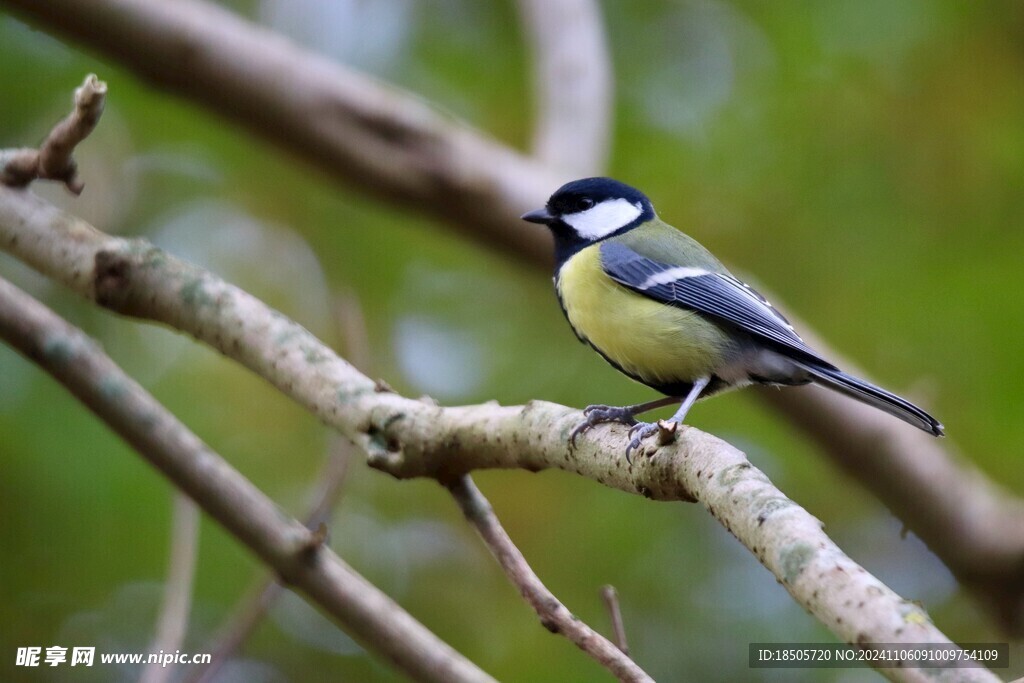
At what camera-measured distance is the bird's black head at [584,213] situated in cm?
246

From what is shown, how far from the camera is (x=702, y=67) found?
3631 millimetres

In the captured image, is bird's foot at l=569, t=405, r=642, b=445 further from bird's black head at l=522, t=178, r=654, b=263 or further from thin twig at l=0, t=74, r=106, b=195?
thin twig at l=0, t=74, r=106, b=195

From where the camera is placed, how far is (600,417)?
1.71 meters

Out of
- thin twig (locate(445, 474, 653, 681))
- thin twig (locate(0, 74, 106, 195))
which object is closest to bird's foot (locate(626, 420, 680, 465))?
thin twig (locate(445, 474, 653, 681))

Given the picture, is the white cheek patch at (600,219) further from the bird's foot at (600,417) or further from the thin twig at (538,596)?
the thin twig at (538,596)

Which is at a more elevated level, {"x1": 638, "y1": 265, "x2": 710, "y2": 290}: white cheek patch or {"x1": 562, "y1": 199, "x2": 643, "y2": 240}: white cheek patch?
{"x1": 562, "y1": 199, "x2": 643, "y2": 240}: white cheek patch

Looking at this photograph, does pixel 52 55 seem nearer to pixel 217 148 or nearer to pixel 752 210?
pixel 217 148

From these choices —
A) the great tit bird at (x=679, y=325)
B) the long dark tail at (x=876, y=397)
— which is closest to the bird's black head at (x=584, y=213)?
the great tit bird at (x=679, y=325)

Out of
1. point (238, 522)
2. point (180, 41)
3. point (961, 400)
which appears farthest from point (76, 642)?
point (961, 400)

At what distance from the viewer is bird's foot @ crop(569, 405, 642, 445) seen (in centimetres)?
163

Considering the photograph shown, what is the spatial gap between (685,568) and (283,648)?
1.22 m

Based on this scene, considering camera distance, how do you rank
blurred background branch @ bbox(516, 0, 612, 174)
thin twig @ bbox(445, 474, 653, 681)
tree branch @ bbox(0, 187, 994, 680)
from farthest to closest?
blurred background branch @ bbox(516, 0, 612, 174), thin twig @ bbox(445, 474, 653, 681), tree branch @ bbox(0, 187, 994, 680)

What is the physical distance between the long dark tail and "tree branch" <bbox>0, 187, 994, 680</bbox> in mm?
500

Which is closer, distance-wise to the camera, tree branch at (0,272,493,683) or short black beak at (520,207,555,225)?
tree branch at (0,272,493,683)
